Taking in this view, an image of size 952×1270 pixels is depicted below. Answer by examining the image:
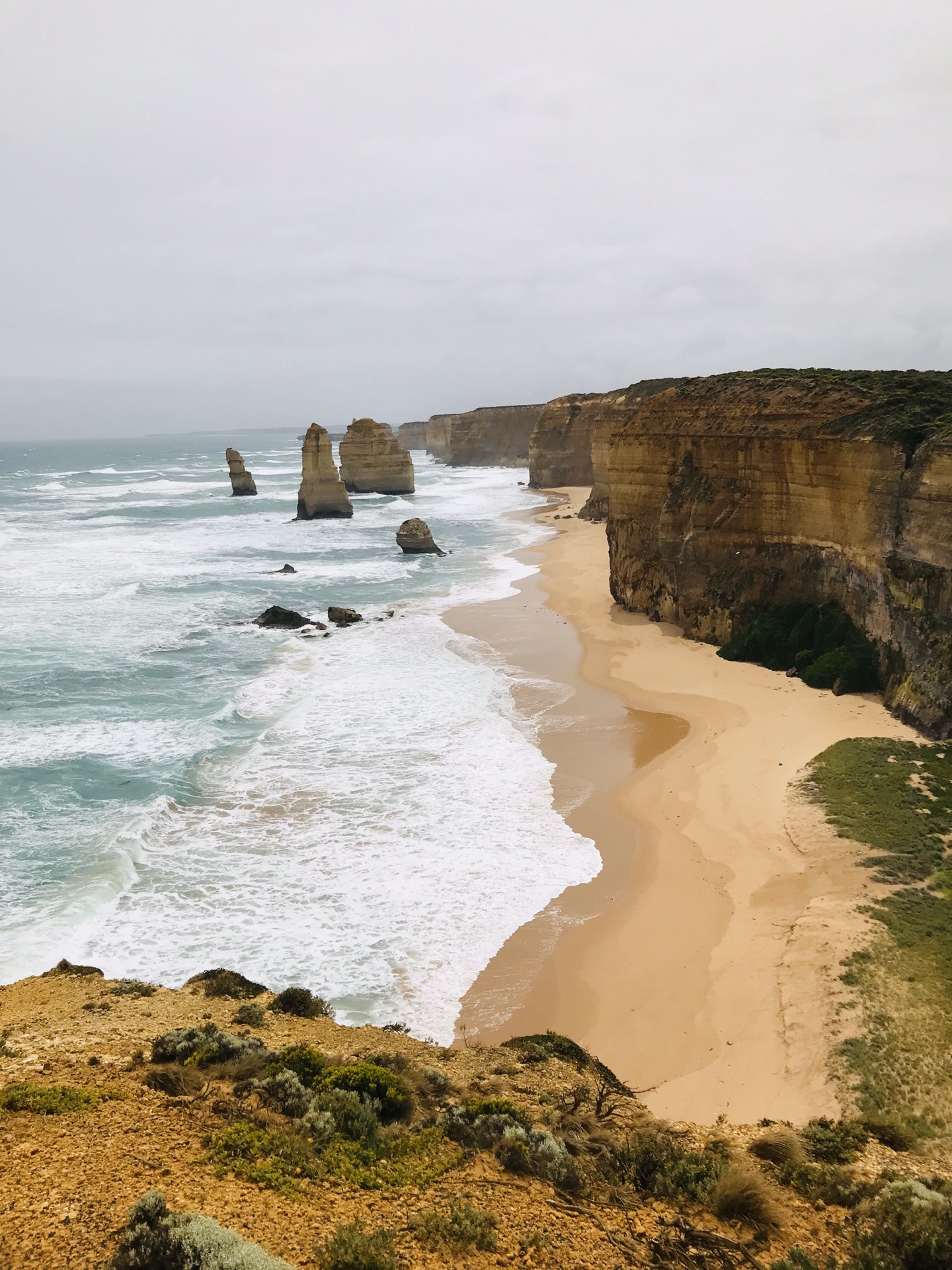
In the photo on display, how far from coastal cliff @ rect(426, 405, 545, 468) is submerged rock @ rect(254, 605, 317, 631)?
85457 mm

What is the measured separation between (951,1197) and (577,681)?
1844cm

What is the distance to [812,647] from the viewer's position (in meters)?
23.6

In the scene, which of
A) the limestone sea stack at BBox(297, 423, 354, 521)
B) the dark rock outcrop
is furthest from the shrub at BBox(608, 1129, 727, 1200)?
the dark rock outcrop

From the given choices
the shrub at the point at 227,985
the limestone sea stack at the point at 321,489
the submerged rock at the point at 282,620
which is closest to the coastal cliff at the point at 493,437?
the limestone sea stack at the point at 321,489

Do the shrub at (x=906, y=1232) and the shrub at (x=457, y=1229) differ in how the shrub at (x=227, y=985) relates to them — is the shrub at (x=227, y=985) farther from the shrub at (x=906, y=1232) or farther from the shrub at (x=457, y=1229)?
the shrub at (x=906, y=1232)

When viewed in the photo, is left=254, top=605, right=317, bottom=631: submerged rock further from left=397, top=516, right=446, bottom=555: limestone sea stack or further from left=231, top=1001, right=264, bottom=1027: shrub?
left=231, top=1001, right=264, bottom=1027: shrub

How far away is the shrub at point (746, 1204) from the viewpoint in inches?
247

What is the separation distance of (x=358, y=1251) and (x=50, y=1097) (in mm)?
3263

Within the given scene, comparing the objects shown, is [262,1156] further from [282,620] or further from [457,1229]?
[282,620]

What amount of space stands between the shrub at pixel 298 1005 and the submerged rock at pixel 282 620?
2255 centimetres

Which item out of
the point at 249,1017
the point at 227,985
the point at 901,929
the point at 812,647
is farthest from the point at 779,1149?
the point at 812,647

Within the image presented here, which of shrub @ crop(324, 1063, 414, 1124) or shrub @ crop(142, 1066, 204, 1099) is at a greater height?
shrub @ crop(142, 1066, 204, 1099)

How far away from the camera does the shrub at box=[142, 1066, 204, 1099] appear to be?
735 centimetres

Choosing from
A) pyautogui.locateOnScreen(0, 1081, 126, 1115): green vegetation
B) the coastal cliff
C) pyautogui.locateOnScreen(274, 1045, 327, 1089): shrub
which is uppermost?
the coastal cliff
